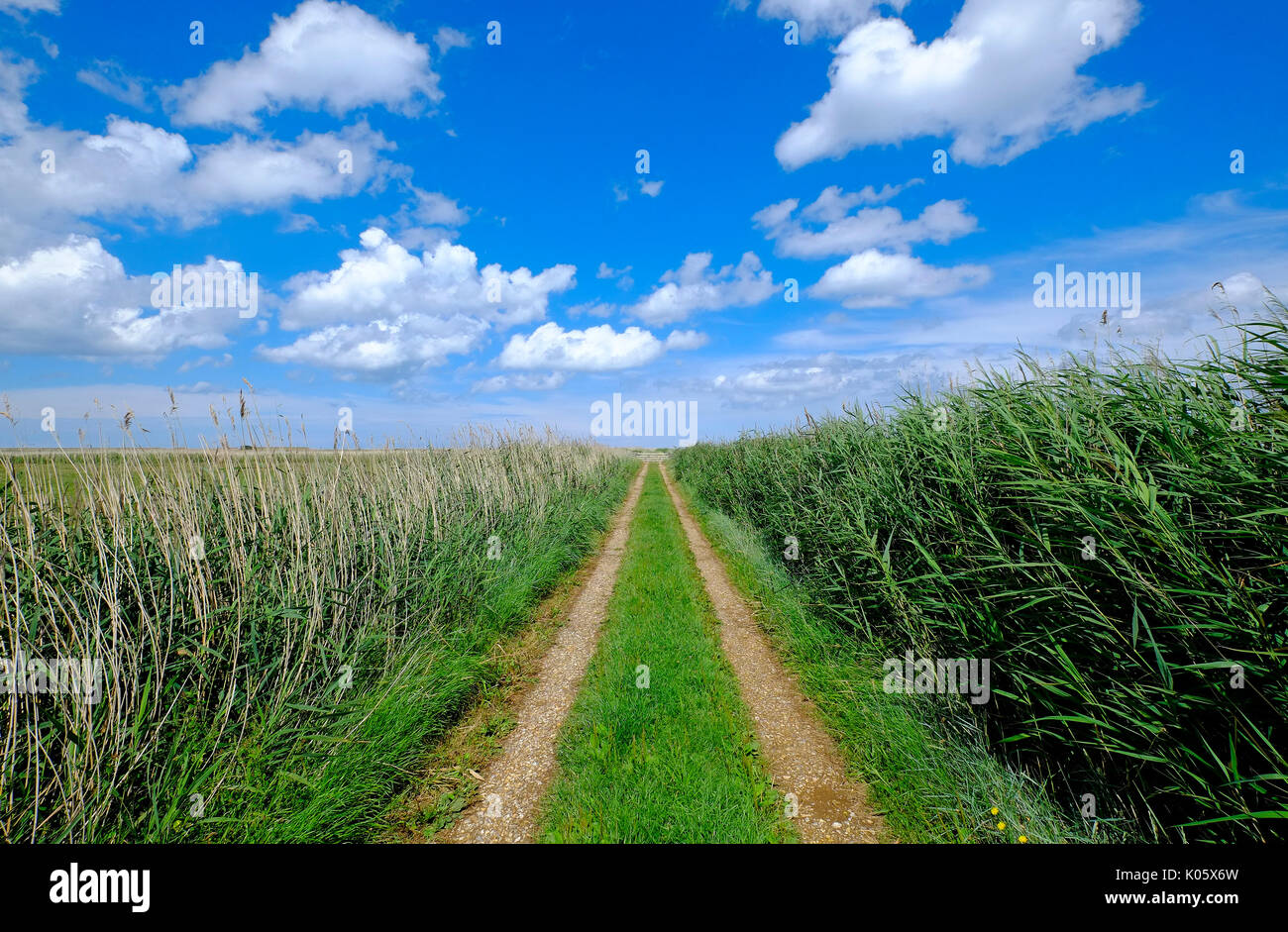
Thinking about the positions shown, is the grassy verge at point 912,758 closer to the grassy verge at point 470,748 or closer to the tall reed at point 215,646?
the grassy verge at point 470,748

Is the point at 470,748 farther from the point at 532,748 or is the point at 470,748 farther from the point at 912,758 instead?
the point at 912,758

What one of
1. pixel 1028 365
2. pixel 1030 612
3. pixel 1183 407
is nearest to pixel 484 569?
pixel 1030 612

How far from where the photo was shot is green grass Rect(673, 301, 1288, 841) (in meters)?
2.17

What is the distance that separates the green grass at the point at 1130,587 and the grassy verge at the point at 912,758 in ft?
0.59

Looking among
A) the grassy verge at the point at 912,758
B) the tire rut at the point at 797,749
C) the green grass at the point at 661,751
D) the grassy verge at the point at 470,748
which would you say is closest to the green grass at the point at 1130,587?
the grassy verge at the point at 912,758

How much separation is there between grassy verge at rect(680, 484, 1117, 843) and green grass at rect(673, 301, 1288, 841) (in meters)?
0.18

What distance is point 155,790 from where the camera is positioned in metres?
2.51

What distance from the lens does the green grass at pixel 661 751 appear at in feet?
9.70

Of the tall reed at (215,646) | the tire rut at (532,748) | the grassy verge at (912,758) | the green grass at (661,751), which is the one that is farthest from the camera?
the tire rut at (532,748)

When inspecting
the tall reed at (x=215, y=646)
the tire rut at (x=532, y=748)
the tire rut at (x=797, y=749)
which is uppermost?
the tall reed at (x=215, y=646)

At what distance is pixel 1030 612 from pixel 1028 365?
2.14m

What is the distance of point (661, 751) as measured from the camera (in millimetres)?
3676
